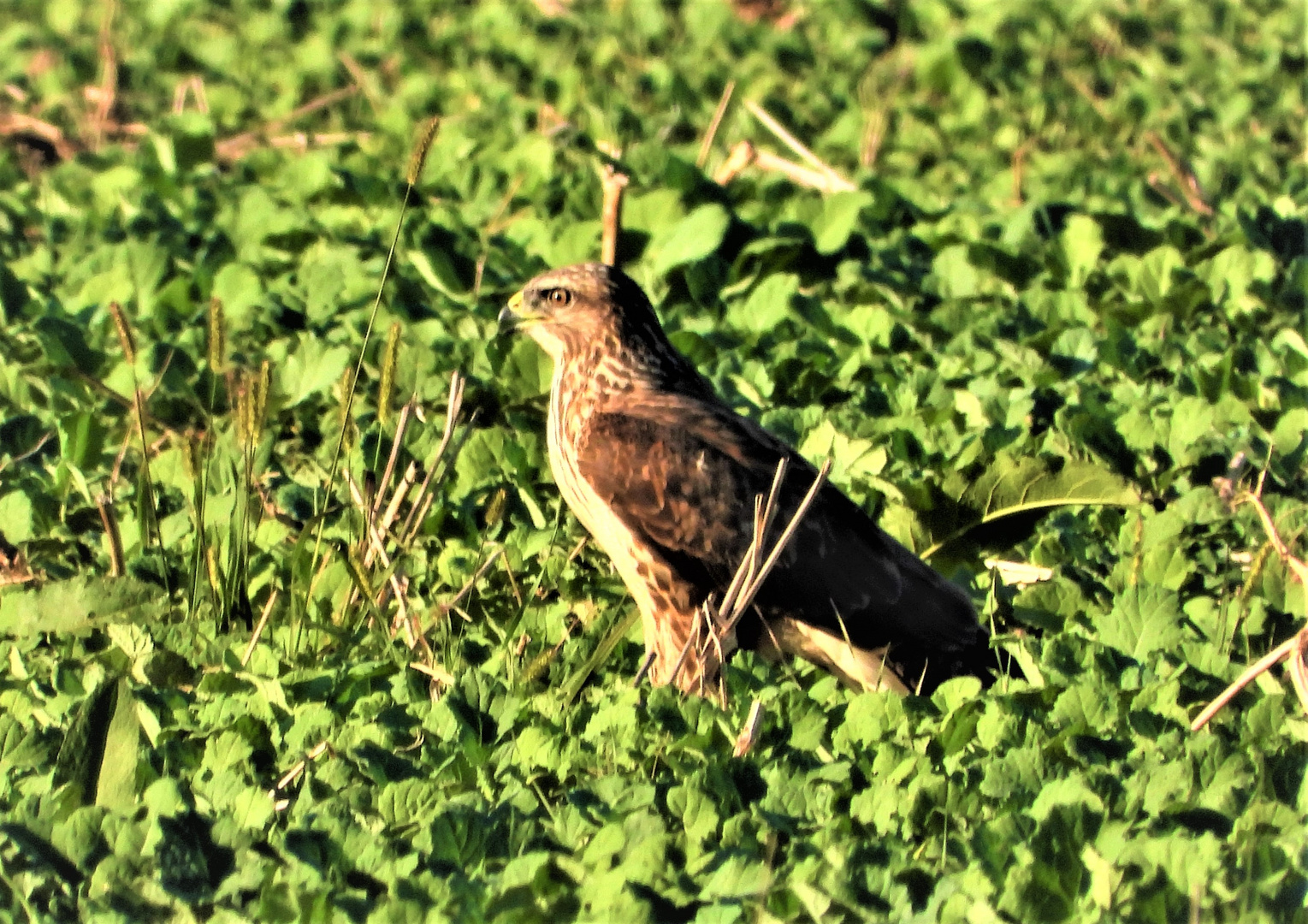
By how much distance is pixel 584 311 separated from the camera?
5.86 m

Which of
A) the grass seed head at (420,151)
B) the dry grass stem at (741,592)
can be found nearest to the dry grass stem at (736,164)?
the dry grass stem at (741,592)

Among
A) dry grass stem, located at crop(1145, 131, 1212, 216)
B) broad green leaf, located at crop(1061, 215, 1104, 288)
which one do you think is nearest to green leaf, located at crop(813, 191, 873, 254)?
broad green leaf, located at crop(1061, 215, 1104, 288)

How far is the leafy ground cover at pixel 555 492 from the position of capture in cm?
375

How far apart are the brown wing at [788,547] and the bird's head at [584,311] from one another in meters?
0.62

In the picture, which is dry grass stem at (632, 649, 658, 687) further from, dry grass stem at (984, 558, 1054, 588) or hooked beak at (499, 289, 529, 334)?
hooked beak at (499, 289, 529, 334)

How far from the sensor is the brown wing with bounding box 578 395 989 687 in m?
5.04

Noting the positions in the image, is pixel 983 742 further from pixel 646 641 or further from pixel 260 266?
pixel 260 266

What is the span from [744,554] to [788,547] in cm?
12

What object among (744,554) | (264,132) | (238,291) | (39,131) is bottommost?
(39,131)

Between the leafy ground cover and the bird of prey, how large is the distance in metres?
0.16

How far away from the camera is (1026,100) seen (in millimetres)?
10172

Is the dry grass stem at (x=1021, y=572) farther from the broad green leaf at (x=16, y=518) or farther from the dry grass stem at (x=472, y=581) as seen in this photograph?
the broad green leaf at (x=16, y=518)

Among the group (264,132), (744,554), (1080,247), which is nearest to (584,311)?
(744,554)

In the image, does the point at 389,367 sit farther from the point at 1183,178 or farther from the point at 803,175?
the point at 1183,178
